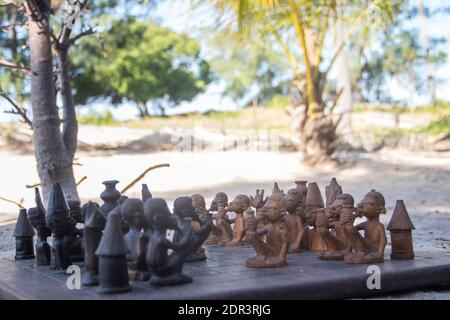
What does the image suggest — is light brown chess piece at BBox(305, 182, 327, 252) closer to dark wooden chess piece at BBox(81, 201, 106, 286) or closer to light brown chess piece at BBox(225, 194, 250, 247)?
light brown chess piece at BBox(225, 194, 250, 247)

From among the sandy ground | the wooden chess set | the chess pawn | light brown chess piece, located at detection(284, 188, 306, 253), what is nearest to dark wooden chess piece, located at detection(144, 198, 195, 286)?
the wooden chess set

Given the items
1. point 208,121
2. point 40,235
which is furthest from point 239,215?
point 208,121

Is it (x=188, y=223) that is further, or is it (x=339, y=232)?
(x=339, y=232)

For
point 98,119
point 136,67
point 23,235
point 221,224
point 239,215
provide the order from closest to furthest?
1. point 23,235
2. point 239,215
3. point 221,224
4. point 98,119
5. point 136,67

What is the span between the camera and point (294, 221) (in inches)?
167

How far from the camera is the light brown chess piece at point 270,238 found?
11.5 feet

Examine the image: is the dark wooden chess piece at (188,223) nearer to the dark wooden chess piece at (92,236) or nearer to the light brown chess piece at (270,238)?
the light brown chess piece at (270,238)

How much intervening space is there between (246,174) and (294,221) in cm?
1002

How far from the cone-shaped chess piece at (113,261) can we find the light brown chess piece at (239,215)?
5.74ft

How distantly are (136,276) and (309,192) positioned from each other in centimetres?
177

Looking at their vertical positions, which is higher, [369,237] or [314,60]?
[314,60]

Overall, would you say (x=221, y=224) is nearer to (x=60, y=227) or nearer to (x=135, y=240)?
(x=60, y=227)

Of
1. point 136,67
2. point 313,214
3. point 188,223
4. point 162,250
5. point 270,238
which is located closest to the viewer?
point 162,250

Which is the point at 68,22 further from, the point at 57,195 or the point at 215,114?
the point at 215,114
